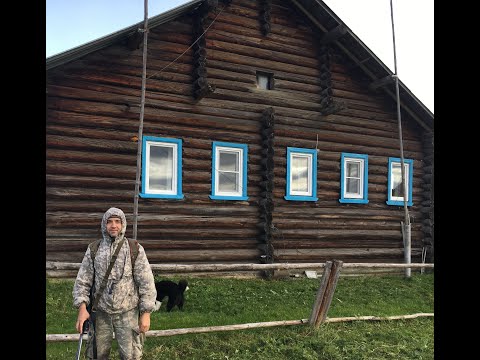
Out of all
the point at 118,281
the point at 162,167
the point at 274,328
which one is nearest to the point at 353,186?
the point at 162,167

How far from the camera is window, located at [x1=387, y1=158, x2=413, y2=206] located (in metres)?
13.1

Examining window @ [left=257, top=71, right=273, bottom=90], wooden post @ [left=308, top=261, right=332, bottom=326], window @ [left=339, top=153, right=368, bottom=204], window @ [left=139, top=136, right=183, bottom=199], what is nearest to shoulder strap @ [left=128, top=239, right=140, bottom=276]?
wooden post @ [left=308, top=261, right=332, bottom=326]

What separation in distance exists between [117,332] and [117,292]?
16.2 inches

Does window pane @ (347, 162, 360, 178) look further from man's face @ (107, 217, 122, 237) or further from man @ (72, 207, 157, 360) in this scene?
man's face @ (107, 217, 122, 237)

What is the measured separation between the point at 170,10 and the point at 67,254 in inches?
212

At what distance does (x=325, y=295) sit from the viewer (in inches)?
272

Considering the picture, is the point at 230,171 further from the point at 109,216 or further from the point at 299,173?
the point at 109,216

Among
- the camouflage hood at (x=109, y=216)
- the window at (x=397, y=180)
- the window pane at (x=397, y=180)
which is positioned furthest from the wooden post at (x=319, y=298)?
the window pane at (x=397, y=180)

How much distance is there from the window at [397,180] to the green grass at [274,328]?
131 inches

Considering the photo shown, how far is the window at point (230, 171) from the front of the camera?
10.8 metres

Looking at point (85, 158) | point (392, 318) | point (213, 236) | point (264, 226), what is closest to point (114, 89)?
point (85, 158)

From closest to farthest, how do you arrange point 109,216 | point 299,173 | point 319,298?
point 109,216 → point 319,298 → point 299,173

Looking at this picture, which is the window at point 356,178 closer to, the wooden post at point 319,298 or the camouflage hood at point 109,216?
the wooden post at point 319,298
